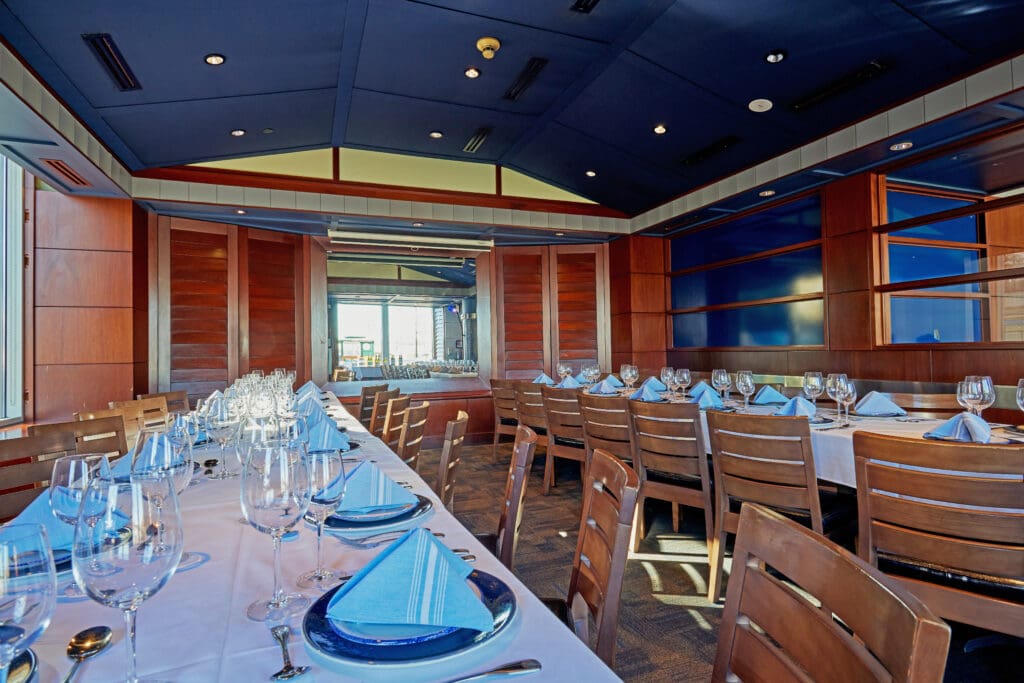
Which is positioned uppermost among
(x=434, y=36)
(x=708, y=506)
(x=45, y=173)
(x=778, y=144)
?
(x=434, y=36)

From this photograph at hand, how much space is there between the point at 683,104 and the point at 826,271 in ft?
6.44

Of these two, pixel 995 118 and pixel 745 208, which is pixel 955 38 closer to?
pixel 995 118

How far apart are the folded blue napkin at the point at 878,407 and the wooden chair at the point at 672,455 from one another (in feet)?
2.95

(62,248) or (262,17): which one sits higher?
(262,17)

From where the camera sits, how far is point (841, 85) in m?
3.65

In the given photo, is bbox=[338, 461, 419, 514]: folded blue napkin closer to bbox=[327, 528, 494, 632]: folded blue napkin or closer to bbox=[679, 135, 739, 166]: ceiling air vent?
bbox=[327, 528, 494, 632]: folded blue napkin

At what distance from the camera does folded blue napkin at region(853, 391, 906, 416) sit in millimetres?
2741

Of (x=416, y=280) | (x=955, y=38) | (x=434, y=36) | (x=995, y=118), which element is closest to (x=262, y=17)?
(x=434, y=36)

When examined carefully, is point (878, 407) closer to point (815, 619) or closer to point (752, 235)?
point (815, 619)

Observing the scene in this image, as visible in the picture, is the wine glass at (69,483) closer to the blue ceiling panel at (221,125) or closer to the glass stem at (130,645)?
the glass stem at (130,645)

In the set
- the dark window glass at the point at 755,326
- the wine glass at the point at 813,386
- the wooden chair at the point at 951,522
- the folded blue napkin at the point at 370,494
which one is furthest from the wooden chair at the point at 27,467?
the dark window glass at the point at 755,326

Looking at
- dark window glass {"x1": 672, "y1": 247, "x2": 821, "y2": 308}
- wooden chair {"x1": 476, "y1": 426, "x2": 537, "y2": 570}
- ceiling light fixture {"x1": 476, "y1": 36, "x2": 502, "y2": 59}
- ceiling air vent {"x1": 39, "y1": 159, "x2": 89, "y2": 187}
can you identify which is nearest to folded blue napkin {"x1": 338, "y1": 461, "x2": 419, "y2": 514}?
wooden chair {"x1": 476, "y1": 426, "x2": 537, "y2": 570}

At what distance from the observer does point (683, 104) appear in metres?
4.20

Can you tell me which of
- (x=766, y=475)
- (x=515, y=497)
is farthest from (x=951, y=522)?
(x=515, y=497)
